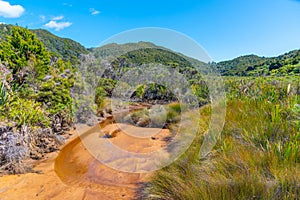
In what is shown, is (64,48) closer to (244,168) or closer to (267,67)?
(244,168)

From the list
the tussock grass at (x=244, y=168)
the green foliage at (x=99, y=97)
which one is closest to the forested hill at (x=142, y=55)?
the green foliage at (x=99, y=97)

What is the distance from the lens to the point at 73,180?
388cm

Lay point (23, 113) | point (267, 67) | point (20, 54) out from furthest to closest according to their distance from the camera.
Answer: point (267, 67), point (20, 54), point (23, 113)

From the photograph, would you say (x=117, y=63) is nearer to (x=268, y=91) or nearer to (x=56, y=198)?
(x=268, y=91)

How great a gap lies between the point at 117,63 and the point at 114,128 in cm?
677

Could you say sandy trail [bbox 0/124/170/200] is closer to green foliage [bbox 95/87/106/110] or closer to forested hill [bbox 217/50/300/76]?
green foliage [bbox 95/87/106/110]

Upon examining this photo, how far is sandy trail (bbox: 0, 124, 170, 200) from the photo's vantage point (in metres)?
3.35

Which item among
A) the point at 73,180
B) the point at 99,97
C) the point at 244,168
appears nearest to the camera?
the point at 244,168

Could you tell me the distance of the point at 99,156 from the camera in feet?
16.6

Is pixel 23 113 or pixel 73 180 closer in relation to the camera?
pixel 73 180

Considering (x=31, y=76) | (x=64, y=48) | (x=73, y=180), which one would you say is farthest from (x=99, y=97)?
(x=64, y=48)

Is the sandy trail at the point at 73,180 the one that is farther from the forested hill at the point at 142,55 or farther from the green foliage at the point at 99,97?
the green foliage at the point at 99,97

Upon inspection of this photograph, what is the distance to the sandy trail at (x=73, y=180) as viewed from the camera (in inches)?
132

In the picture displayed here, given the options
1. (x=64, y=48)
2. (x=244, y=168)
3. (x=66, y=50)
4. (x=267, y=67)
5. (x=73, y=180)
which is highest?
(x=64, y=48)
